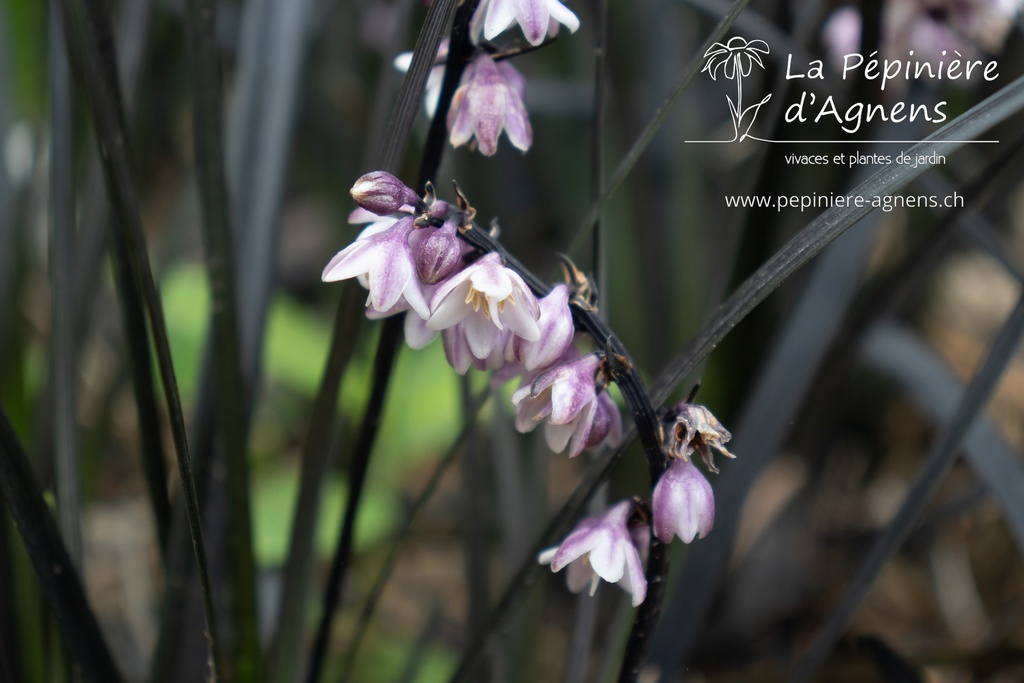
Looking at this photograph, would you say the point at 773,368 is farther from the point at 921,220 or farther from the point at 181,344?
the point at 181,344

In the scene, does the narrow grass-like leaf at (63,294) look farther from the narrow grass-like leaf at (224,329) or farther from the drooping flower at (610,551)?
the drooping flower at (610,551)

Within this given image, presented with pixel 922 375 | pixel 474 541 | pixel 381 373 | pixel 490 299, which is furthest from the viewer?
pixel 922 375

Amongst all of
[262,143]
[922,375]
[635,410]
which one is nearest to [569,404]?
[635,410]

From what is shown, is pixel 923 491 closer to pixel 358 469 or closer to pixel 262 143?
pixel 358 469

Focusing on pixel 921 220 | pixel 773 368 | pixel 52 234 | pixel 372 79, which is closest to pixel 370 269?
pixel 52 234

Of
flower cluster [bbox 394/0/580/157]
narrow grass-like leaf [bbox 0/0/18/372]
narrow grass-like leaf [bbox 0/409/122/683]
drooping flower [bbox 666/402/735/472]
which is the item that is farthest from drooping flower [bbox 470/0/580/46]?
narrow grass-like leaf [bbox 0/0/18/372]

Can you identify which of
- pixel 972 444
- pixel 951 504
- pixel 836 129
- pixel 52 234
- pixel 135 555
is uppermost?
pixel 836 129

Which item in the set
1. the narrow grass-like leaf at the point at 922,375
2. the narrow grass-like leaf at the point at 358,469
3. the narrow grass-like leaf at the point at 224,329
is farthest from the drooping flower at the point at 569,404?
the narrow grass-like leaf at the point at 922,375
